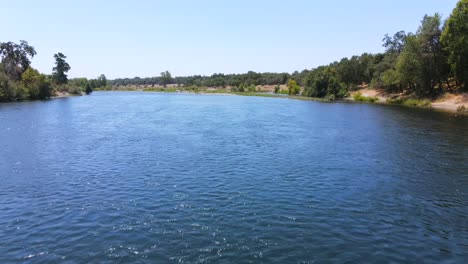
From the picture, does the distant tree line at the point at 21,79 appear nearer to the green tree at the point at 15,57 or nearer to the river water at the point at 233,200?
the green tree at the point at 15,57

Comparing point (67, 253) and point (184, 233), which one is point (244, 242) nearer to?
point (184, 233)

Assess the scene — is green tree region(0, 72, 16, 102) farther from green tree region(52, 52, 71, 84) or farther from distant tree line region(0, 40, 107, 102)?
green tree region(52, 52, 71, 84)

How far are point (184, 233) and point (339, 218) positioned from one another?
827 centimetres

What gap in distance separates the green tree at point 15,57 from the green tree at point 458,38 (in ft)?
499

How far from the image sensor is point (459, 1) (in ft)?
263

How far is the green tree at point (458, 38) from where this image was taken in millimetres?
78938

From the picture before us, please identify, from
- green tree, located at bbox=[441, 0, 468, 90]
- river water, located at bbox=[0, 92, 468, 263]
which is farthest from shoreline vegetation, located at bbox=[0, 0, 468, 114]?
river water, located at bbox=[0, 92, 468, 263]

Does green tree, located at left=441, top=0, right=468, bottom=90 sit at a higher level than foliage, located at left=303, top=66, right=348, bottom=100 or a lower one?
higher

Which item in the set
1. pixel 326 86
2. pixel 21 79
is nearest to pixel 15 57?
pixel 21 79

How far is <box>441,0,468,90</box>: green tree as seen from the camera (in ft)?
259

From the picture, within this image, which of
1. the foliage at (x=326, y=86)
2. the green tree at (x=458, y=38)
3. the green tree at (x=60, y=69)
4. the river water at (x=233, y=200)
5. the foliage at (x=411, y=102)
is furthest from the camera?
the green tree at (x=60, y=69)

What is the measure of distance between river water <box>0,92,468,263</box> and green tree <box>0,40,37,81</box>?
126m

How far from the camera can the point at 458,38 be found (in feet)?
259

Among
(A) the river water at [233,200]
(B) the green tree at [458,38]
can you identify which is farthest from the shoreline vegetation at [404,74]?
(A) the river water at [233,200]
